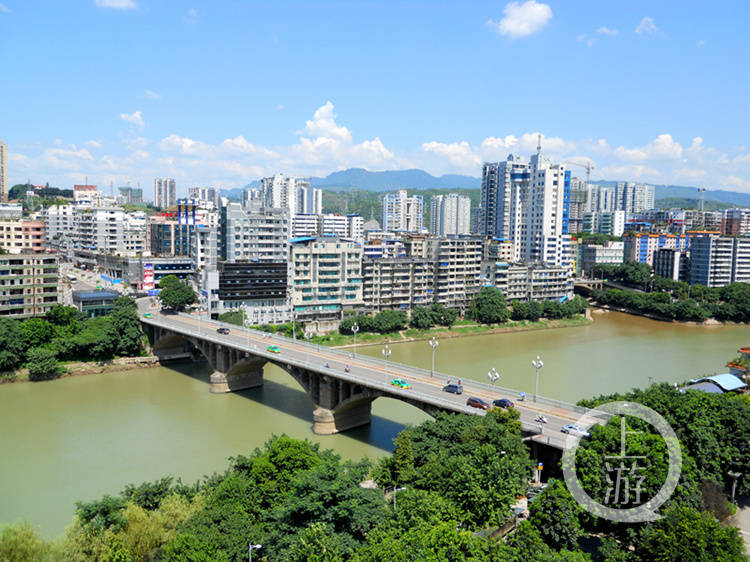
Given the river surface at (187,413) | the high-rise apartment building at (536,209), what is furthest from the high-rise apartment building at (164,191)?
the river surface at (187,413)

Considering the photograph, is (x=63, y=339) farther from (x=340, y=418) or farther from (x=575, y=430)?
(x=575, y=430)

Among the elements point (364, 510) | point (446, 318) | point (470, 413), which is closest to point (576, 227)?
point (446, 318)

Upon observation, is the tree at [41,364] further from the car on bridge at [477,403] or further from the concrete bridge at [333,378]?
the car on bridge at [477,403]

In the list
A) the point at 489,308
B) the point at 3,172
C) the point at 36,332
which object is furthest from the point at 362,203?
the point at 36,332

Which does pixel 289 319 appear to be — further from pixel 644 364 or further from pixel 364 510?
pixel 364 510

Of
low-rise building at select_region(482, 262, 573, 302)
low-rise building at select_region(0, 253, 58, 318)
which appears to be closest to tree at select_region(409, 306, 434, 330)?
low-rise building at select_region(482, 262, 573, 302)
